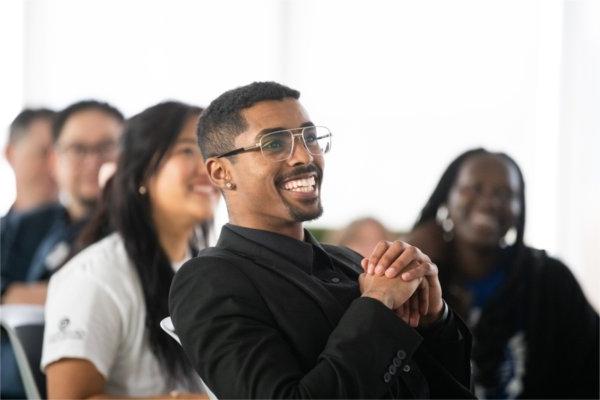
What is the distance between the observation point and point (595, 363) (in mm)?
2834

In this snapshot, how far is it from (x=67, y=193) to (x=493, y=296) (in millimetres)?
1955

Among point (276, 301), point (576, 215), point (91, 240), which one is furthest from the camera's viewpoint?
point (576, 215)

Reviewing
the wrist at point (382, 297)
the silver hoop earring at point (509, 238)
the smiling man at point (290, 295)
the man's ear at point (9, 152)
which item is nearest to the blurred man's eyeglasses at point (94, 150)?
the man's ear at point (9, 152)

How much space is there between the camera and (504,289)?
2.89 metres

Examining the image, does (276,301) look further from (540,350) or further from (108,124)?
(108,124)

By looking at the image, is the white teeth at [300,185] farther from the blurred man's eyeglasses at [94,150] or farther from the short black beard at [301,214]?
the blurred man's eyeglasses at [94,150]

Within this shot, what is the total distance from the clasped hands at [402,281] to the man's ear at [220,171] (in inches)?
11.4

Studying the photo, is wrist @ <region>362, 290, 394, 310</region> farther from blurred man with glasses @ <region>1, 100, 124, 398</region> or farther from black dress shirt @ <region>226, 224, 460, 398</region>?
blurred man with glasses @ <region>1, 100, 124, 398</region>

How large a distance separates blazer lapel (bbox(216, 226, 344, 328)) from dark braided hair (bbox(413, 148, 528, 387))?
1.28 m

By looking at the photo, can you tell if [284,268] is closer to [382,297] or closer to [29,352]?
[382,297]

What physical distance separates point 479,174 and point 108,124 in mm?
1569

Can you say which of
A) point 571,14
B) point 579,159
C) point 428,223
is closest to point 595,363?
point 428,223

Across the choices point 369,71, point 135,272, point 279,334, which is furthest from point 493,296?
point 369,71

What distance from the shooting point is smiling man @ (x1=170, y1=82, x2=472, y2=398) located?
4.53 feet
